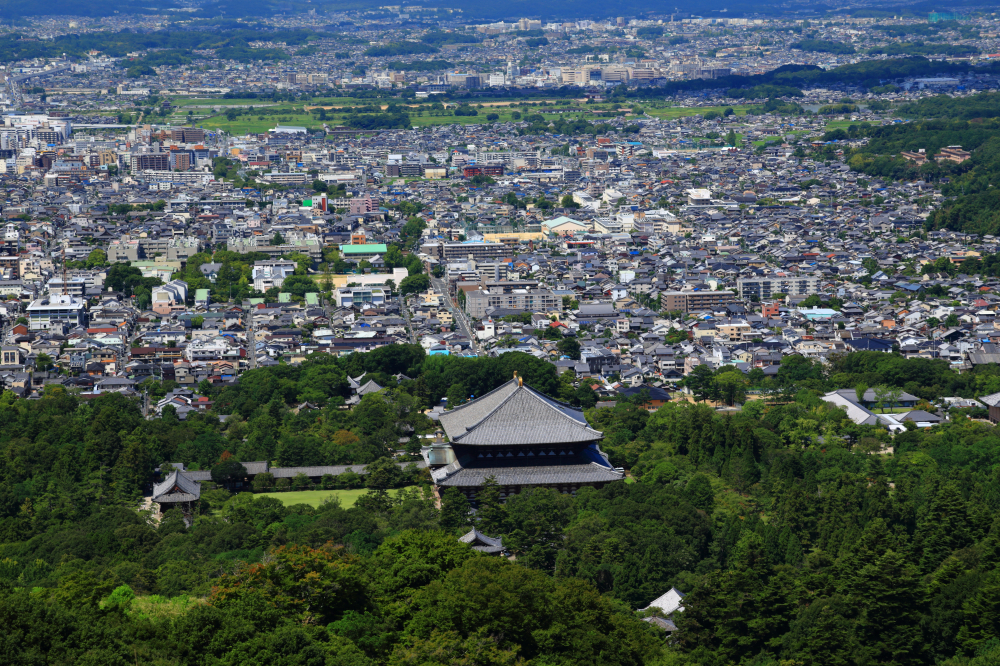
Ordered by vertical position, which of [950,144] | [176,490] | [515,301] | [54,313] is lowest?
[950,144]

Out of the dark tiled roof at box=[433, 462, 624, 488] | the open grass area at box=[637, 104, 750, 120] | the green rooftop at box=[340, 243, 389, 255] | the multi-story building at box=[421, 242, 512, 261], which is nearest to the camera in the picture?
the dark tiled roof at box=[433, 462, 624, 488]

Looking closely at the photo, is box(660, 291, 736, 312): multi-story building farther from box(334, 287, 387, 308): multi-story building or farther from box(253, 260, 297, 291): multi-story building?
box(253, 260, 297, 291): multi-story building

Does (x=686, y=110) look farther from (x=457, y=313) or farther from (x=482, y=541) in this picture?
(x=482, y=541)

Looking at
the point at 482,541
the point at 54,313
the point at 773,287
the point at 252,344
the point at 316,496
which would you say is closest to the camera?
the point at 482,541

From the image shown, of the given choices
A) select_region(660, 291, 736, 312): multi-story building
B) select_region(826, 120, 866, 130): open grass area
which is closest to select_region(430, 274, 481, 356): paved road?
select_region(660, 291, 736, 312): multi-story building

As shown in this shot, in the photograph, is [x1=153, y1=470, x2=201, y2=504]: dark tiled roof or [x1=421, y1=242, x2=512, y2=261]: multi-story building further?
[x1=421, y1=242, x2=512, y2=261]: multi-story building

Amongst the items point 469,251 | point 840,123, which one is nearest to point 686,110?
point 840,123

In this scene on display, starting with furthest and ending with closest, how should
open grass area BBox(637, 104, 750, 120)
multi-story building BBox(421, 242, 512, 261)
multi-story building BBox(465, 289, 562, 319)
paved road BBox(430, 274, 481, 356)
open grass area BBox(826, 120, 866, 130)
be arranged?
open grass area BBox(637, 104, 750, 120), open grass area BBox(826, 120, 866, 130), multi-story building BBox(421, 242, 512, 261), multi-story building BBox(465, 289, 562, 319), paved road BBox(430, 274, 481, 356)
